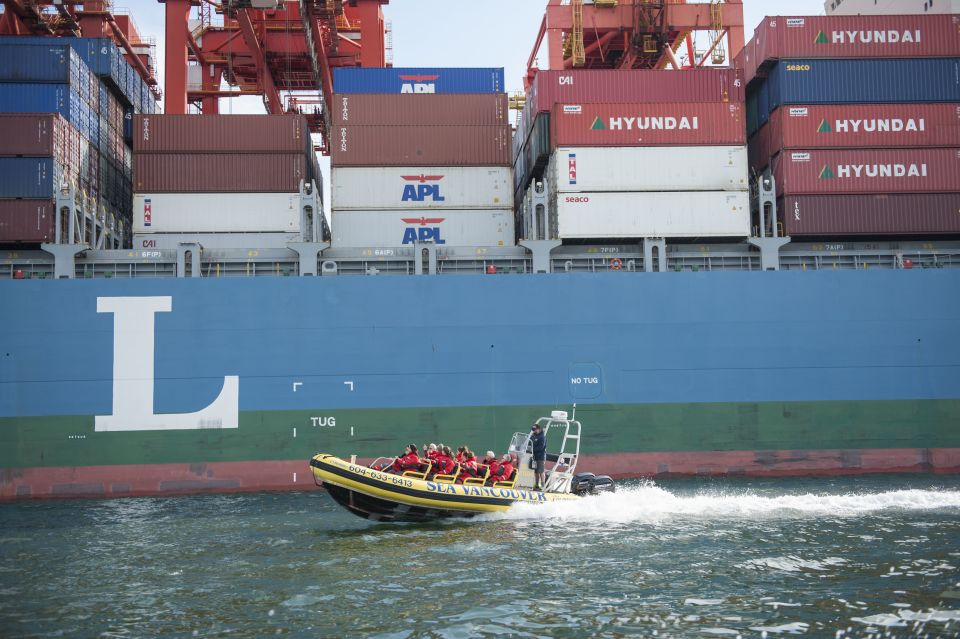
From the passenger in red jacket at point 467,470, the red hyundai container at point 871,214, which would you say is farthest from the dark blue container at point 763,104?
the passenger in red jacket at point 467,470

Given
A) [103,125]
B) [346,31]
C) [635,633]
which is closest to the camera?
[635,633]

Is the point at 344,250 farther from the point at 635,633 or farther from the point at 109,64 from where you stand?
the point at 635,633

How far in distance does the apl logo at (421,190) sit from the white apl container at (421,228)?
0.38 m

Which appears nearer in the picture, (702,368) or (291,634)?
(291,634)

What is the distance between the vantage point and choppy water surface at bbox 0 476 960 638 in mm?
8070

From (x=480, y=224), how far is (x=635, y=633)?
15.3 metres

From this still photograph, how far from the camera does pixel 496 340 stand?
1973cm

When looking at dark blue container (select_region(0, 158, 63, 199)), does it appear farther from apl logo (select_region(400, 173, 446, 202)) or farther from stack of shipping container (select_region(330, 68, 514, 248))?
apl logo (select_region(400, 173, 446, 202))

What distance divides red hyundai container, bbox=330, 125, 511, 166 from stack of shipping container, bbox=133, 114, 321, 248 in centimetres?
129

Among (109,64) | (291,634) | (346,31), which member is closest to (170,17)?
(109,64)

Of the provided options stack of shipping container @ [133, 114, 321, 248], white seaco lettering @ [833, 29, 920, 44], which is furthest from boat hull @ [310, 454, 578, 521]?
white seaco lettering @ [833, 29, 920, 44]

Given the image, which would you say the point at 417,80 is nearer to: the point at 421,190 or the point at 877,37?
the point at 421,190

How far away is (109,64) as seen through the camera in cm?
2369

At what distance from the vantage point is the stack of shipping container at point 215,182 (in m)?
21.4
